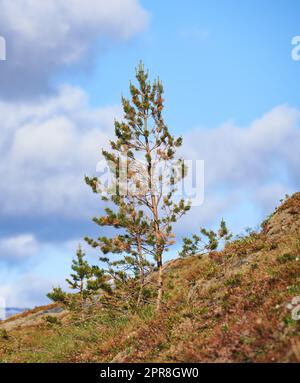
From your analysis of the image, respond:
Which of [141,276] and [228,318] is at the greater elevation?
[141,276]

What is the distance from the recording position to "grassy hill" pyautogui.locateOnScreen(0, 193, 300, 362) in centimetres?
1015

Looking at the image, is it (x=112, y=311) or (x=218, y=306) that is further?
(x=112, y=311)

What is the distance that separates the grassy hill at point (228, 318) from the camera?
10.1 meters

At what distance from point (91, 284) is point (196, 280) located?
8.05 m

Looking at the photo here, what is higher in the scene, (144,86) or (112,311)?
(144,86)

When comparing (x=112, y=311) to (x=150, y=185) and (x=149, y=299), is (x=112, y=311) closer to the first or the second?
(x=149, y=299)

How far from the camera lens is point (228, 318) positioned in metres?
12.3

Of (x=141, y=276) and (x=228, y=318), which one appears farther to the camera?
(x=141, y=276)

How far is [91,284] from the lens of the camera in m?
23.9

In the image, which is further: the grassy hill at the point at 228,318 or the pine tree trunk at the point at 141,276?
the pine tree trunk at the point at 141,276

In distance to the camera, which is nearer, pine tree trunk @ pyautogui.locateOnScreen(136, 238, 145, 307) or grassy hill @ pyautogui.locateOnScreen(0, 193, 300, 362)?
grassy hill @ pyautogui.locateOnScreen(0, 193, 300, 362)
